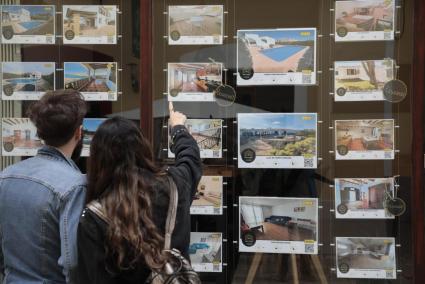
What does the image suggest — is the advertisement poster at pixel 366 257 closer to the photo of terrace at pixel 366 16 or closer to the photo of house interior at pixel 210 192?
the photo of house interior at pixel 210 192

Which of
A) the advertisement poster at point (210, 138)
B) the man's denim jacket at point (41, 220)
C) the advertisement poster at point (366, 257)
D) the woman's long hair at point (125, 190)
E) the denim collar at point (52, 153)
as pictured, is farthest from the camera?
the advertisement poster at point (210, 138)

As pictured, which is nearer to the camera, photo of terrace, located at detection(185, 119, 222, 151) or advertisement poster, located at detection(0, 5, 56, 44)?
photo of terrace, located at detection(185, 119, 222, 151)

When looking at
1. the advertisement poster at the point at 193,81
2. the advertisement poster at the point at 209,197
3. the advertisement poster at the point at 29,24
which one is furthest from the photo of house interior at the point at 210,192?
the advertisement poster at the point at 29,24

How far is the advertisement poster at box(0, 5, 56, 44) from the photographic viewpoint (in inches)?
150

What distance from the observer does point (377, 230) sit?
354 centimetres

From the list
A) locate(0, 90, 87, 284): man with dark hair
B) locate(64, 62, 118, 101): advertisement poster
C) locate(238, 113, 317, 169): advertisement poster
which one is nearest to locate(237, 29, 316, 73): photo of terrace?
locate(238, 113, 317, 169): advertisement poster

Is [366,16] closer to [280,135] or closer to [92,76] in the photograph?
[280,135]

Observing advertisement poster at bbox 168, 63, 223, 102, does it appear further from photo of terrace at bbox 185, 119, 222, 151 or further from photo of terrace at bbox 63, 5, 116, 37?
photo of terrace at bbox 63, 5, 116, 37

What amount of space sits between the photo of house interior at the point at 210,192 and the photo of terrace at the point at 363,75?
1048 millimetres

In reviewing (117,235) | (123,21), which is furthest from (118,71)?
(117,235)

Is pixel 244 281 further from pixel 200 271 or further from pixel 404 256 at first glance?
pixel 404 256

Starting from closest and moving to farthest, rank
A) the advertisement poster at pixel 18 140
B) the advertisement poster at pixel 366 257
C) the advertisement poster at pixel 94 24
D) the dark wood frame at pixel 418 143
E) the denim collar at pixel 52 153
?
the denim collar at pixel 52 153, the dark wood frame at pixel 418 143, the advertisement poster at pixel 366 257, the advertisement poster at pixel 94 24, the advertisement poster at pixel 18 140

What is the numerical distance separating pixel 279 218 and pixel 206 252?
58 centimetres

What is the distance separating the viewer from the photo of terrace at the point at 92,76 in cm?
375
